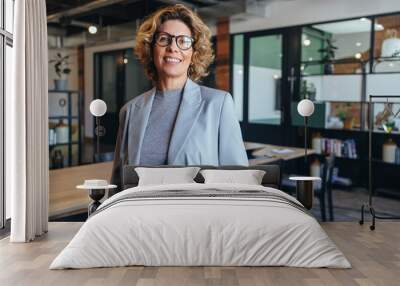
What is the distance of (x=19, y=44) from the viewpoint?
4520 millimetres

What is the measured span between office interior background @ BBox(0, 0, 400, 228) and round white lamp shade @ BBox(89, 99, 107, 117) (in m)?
0.07

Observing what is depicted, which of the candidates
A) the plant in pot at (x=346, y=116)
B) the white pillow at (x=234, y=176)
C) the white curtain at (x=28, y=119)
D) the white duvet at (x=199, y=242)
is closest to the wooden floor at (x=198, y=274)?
the white duvet at (x=199, y=242)

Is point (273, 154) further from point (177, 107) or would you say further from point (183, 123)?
point (177, 107)

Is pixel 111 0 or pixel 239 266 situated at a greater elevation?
pixel 111 0

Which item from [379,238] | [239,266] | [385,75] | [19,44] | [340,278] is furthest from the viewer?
[385,75]

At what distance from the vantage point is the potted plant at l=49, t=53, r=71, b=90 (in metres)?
5.43

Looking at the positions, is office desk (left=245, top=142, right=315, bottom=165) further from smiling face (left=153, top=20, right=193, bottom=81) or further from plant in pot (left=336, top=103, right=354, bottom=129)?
smiling face (left=153, top=20, right=193, bottom=81)

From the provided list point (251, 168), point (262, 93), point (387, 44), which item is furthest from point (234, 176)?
point (387, 44)

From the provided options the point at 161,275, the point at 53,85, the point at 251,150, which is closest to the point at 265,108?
the point at 251,150

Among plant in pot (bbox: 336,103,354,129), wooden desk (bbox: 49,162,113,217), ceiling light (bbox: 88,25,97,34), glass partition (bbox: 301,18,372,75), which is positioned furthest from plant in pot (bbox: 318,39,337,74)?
wooden desk (bbox: 49,162,113,217)

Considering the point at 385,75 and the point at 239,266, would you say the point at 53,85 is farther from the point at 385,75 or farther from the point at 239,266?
the point at 385,75

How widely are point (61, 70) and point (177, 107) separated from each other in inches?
50.9

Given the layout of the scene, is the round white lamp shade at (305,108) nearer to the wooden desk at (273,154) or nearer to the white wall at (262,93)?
the white wall at (262,93)

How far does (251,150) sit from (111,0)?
86.3 inches
